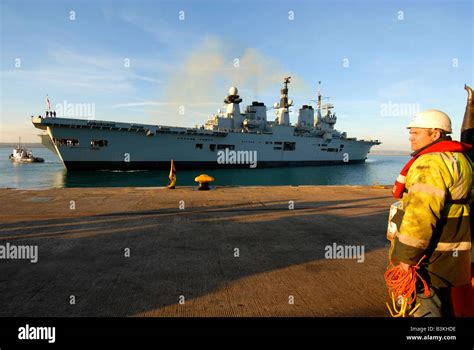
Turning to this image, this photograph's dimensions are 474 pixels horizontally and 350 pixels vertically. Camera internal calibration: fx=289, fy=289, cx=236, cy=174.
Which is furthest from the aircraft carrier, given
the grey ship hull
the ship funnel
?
the ship funnel

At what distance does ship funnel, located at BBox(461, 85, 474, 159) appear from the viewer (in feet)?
10.4

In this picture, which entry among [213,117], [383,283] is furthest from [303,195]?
[213,117]

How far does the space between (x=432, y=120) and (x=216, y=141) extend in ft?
157

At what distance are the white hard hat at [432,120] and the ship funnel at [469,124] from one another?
2.73 feet

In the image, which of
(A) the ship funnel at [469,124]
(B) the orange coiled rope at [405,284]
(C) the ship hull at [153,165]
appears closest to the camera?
(B) the orange coiled rope at [405,284]

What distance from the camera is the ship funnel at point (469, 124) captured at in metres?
3.16

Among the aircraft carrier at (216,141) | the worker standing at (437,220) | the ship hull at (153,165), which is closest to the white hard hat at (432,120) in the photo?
the worker standing at (437,220)

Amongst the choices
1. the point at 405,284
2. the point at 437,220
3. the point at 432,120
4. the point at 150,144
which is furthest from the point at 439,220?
the point at 150,144

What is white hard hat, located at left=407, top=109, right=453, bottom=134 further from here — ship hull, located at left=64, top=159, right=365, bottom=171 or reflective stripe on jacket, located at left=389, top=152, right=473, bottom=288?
ship hull, located at left=64, top=159, right=365, bottom=171

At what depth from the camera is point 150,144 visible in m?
44.3

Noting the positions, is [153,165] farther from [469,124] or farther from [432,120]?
Result: [432,120]

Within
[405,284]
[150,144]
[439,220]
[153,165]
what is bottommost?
[405,284]

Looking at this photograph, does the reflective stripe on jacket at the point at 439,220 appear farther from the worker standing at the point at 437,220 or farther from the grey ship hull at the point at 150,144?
the grey ship hull at the point at 150,144
